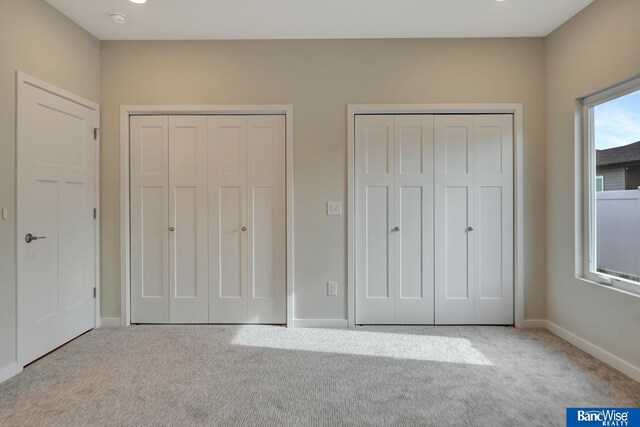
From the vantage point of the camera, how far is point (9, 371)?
233cm

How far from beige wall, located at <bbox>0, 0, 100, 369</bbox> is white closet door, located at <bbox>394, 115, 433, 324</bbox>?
9.78ft

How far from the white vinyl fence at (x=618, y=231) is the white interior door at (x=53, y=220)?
4411mm

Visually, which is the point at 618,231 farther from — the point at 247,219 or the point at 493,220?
the point at 247,219

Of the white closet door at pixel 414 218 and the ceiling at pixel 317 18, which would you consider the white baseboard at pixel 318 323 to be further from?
the ceiling at pixel 317 18

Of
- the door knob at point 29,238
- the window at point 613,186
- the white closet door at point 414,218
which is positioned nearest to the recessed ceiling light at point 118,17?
the door knob at point 29,238

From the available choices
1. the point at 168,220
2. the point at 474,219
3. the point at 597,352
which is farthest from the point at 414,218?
the point at 168,220

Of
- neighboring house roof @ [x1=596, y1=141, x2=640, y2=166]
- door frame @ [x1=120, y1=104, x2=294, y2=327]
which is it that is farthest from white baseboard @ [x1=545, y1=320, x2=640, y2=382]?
door frame @ [x1=120, y1=104, x2=294, y2=327]

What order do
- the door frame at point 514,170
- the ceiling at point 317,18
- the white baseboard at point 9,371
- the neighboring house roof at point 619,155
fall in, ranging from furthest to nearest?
the door frame at point 514,170
the ceiling at point 317,18
the neighboring house roof at point 619,155
the white baseboard at point 9,371

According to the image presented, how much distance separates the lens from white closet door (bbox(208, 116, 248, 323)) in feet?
10.8

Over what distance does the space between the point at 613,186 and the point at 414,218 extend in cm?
153

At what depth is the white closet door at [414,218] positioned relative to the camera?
3.27 meters

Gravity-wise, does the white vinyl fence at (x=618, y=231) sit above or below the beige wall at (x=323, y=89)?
below

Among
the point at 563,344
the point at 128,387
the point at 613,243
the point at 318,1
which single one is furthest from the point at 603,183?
the point at 128,387

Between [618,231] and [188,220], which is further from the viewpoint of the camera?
Result: [188,220]
